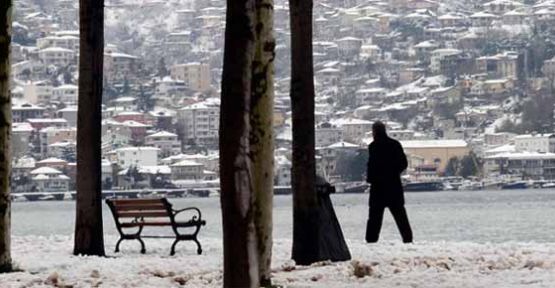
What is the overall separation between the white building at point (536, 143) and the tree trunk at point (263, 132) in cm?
8707

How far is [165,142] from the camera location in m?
103

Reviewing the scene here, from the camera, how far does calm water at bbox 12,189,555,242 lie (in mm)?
36906

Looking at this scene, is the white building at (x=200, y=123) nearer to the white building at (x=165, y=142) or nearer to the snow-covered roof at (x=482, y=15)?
the white building at (x=165, y=142)

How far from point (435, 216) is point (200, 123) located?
2183 inches

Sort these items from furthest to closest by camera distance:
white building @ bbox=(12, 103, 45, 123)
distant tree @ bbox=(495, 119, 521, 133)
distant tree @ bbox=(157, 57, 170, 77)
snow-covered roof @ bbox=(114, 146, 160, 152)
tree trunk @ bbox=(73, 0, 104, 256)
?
distant tree @ bbox=(157, 57, 170, 77), white building @ bbox=(12, 103, 45, 123), distant tree @ bbox=(495, 119, 521, 133), snow-covered roof @ bbox=(114, 146, 160, 152), tree trunk @ bbox=(73, 0, 104, 256)

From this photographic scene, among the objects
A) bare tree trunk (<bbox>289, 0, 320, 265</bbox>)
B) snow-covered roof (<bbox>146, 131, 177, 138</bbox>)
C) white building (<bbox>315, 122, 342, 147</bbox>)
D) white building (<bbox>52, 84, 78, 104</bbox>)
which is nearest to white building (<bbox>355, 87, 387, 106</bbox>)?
white building (<bbox>315, 122, 342, 147</bbox>)

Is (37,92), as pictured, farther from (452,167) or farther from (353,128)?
A: (452,167)

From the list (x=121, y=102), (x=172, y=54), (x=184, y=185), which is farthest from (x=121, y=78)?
(x=184, y=185)

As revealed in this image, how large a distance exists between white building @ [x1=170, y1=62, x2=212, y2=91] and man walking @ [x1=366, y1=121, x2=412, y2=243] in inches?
4681

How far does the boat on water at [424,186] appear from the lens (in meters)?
93.2

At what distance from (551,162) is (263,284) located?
289 ft

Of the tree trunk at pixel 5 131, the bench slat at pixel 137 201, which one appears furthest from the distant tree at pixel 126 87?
the tree trunk at pixel 5 131

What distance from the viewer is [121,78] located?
421ft

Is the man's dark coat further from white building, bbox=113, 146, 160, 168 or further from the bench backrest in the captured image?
white building, bbox=113, 146, 160, 168
